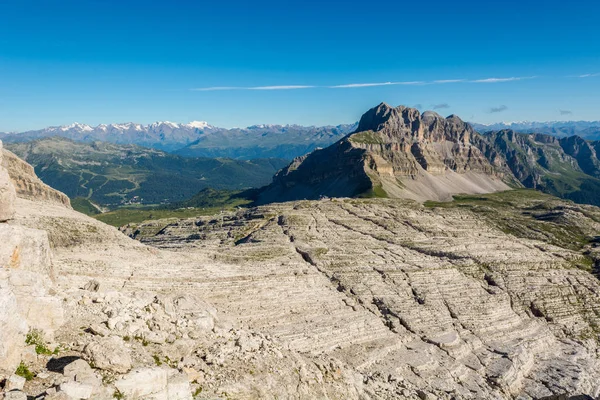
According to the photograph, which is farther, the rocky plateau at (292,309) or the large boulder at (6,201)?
the large boulder at (6,201)

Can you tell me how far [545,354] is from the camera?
193 feet

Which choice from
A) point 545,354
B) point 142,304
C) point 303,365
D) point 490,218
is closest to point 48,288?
point 142,304

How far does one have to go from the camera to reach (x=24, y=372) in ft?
66.0

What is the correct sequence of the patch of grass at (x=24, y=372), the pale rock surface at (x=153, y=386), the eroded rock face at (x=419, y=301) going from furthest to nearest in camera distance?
the eroded rock face at (x=419, y=301), the pale rock surface at (x=153, y=386), the patch of grass at (x=24, y=372)

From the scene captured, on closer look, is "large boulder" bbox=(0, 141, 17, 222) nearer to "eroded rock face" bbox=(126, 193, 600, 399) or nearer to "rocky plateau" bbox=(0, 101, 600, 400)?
"rocky plateau" bbox=(0, 101, 600, 400)

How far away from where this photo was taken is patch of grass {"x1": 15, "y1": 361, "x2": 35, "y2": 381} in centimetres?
1984

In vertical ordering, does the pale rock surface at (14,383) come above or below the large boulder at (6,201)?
below

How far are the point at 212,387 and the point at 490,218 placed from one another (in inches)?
5694

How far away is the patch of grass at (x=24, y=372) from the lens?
65.1ft

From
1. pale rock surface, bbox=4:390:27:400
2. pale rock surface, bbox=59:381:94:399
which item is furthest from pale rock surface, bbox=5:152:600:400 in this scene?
pale rock surface, bbox=4:390:27:400

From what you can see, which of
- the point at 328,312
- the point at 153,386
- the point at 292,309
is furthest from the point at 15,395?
the point at 328,312

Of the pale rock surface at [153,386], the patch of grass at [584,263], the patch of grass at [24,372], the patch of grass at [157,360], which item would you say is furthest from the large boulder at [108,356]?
the patch of grass at [584,263]

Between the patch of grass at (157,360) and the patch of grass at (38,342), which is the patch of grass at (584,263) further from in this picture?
the patch of grass at (38,342)

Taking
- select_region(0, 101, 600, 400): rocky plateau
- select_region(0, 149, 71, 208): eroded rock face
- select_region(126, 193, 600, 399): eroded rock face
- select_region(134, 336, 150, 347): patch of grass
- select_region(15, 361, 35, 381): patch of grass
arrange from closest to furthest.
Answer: select_region(15, 361, 35, 381): patch of grass, select_region(0, 101, 600, 400): rocky plateau, select_region(134, 336, 150, 347): patch of grass, select_region(126, 193, 600, 399): eroded rock face, select_region(0, 149, 71, 208): eroded rock face
